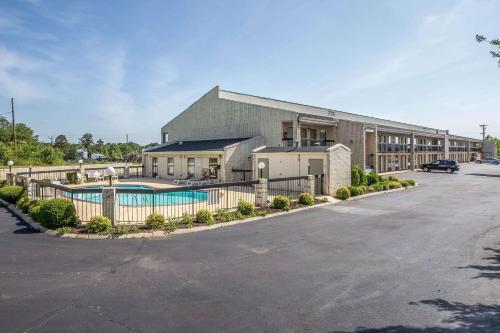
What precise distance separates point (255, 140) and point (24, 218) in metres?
19.3

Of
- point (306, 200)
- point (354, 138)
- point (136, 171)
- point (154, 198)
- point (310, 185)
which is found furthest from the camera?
point (136, 171)

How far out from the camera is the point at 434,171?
4347 centimetres

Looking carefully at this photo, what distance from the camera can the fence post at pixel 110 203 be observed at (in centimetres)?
1154

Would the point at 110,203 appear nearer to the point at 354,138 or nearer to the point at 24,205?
the point at 24,205

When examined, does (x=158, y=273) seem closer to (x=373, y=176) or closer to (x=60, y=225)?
(x=60, y=225)

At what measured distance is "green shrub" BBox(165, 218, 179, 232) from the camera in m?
11.3

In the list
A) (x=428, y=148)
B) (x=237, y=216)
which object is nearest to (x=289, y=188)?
(x=237, y=216)

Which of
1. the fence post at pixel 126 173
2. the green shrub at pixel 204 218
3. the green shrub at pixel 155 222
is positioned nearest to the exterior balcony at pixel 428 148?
the fence post at pixel 126 173

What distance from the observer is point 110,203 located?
1162 cm

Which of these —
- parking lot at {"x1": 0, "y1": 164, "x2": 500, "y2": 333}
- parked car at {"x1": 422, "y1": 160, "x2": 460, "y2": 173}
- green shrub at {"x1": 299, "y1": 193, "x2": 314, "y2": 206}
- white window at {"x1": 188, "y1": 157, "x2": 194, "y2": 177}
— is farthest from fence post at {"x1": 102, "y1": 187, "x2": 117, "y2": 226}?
parked car at {"x1": 422, "y1": 160, "x2": 460, "y2": 173}

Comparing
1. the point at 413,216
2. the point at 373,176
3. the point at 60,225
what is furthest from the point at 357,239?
the point at 373,176

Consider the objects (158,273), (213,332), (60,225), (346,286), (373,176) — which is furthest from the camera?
(373,176)

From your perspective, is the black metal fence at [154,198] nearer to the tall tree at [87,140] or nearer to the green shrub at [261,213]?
the green shrub at [261,213]

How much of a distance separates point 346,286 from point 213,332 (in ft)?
10.6
